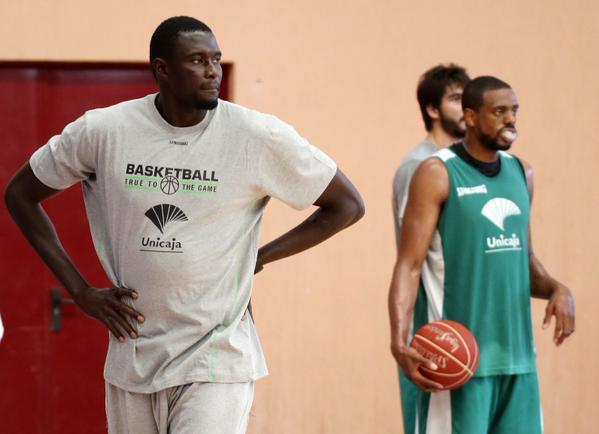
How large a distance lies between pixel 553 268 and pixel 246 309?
4168mm

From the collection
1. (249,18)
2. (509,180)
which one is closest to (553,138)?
(249,18)

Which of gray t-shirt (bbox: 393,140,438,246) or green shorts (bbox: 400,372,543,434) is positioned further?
gray t-shirt (bbox: 393,140,438,246)

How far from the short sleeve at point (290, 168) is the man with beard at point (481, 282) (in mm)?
1041

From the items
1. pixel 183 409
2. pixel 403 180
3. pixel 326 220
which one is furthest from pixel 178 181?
pixel 403 180

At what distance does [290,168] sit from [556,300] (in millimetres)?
1653

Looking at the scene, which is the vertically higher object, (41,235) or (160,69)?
(160,69)

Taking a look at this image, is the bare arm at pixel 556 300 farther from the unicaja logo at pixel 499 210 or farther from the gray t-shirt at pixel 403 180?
the gray t-shirt at pixel 403 180

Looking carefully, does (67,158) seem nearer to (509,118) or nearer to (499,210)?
(499,210)

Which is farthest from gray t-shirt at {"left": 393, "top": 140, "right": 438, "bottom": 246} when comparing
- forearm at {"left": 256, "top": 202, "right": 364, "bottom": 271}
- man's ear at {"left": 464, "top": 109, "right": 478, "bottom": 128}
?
forearm at {"left": 256, "top": 202, "right": 364, "bottom": 271}

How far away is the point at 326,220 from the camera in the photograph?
4.45 m

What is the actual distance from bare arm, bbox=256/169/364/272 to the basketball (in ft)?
2.54

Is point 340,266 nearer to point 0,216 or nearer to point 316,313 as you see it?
point 316,313

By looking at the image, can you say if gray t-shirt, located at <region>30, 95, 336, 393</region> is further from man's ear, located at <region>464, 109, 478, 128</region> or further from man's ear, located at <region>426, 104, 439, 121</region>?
man's ear, located at <region>426, 104, 439, 121</region>

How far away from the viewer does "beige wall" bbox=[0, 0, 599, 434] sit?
733 centimetres
